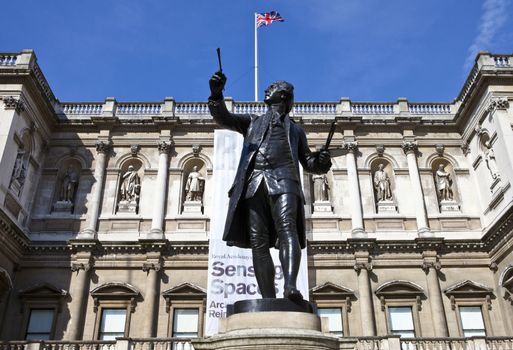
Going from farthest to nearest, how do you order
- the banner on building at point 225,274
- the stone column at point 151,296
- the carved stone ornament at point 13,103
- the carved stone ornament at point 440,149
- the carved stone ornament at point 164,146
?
the carved stone ornament at point 440,149 < the carved stone ornament at point 164,146 < the carved stone ornament at point 13,103 < the stone column at point 151,296 < the banner on building at point 225,274

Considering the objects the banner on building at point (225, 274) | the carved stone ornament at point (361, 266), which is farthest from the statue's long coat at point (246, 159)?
the carved stone ornament at point (361, 266)

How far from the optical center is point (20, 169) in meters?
20.9

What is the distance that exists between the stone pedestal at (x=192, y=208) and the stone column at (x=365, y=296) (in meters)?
7.11

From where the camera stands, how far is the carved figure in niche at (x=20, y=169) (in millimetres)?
20422

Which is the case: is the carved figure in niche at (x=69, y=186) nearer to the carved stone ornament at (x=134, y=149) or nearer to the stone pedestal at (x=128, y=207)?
the stone pedestal at (x=128, y=207)

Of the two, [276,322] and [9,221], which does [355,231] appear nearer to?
[9,221]

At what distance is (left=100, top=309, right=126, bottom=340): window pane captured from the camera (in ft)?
64.1

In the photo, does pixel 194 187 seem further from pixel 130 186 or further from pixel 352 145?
pixel 352 145

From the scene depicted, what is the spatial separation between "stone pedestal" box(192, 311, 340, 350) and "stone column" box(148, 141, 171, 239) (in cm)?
1701

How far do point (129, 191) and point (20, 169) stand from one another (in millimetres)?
4538

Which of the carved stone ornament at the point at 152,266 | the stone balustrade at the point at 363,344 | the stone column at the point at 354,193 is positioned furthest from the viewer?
the stone column at the point at 354,193

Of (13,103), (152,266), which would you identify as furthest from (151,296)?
(13,103)

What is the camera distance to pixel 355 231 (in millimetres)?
21109

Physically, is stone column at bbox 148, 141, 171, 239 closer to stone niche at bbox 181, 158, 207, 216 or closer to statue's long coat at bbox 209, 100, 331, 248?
stone niche at bbox 181, 158, 207, 216
